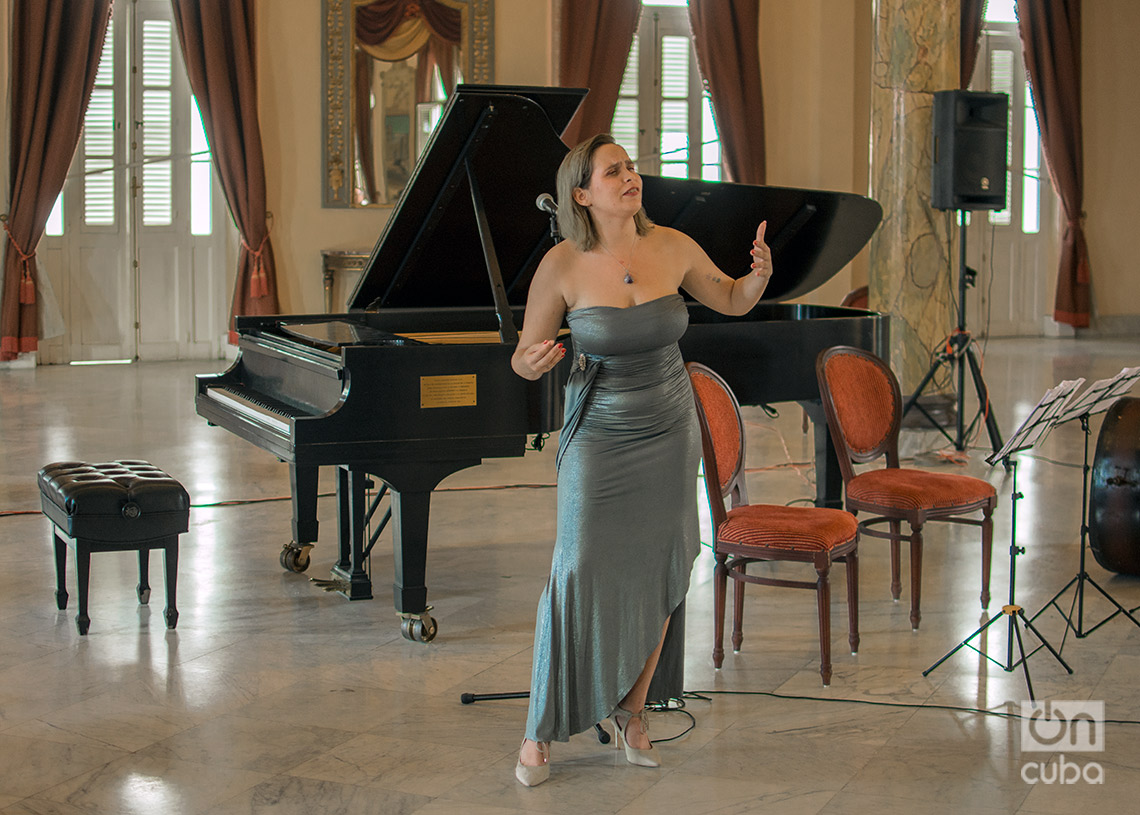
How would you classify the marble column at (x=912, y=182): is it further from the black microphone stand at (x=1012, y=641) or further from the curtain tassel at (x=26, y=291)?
the curtain tassel at (x=26, y=291)

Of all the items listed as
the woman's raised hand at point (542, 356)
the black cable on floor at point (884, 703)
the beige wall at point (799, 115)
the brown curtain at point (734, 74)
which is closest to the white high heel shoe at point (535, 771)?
the black cable on floor at point (884, 703)

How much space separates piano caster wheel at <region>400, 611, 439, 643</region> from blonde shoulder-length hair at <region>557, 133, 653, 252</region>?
5.03 feet

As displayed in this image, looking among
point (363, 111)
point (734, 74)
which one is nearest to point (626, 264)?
point (363, 111)

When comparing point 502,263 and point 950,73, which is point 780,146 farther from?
point 502,263

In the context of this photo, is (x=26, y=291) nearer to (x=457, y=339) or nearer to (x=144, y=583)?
(x=457, y=339)

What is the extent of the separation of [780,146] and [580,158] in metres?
9.24

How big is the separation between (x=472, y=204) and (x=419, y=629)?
153 cm

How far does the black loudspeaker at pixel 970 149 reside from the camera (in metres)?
6.75

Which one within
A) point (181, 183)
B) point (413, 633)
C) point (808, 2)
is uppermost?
point (808, 2)

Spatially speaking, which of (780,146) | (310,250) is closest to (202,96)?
(310,250)

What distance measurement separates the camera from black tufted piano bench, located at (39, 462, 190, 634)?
13.0ft

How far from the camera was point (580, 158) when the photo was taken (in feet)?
9.41

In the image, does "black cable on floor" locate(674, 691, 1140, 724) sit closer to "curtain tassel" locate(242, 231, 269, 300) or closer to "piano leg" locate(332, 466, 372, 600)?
"piano leg" locate(332, 466, 372, 600)

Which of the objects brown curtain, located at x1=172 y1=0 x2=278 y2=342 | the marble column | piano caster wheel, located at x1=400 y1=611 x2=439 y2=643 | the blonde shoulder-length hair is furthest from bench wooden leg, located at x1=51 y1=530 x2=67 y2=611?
brown curtain, located at x1=172 y1=0 x2=278 y2=342
